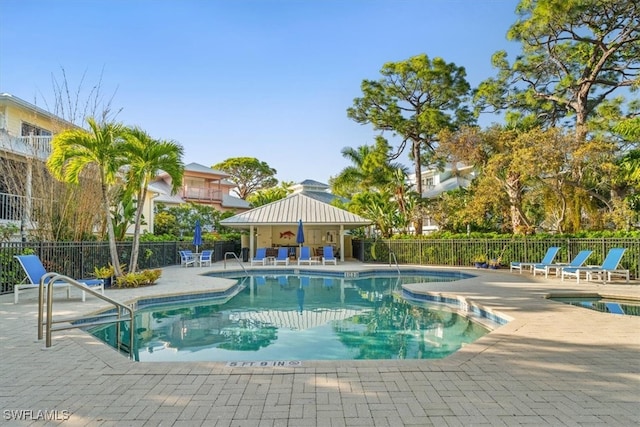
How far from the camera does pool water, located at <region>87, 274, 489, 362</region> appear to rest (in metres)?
6.78

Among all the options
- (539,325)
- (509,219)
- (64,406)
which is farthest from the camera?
(509,219)

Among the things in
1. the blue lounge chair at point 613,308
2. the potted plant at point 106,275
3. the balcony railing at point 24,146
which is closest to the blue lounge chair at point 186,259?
the balcony railing at point 24,146

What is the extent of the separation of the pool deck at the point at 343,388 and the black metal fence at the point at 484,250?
11260 millimetres

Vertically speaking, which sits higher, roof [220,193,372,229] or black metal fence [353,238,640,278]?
roof [220,193,372,229]

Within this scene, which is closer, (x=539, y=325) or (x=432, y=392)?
(x=432, y=392)

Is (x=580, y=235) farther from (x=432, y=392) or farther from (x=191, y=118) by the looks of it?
(x=191, y=118)

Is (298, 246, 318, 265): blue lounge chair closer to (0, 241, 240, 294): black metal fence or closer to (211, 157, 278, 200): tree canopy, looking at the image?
(0, 241, 240, 294): black metal fence

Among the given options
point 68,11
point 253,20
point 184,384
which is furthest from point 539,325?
point 68,11

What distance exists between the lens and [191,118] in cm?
1969

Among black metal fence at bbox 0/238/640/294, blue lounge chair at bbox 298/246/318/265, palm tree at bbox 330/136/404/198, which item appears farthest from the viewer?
palm tree at bbox 330/136/404/198

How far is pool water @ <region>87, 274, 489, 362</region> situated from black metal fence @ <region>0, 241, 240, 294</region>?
418 cm

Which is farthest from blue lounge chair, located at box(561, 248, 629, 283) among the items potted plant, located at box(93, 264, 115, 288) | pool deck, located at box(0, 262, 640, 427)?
potted plant, located at box(93, 264, 115, 288)

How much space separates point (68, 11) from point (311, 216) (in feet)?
52.8

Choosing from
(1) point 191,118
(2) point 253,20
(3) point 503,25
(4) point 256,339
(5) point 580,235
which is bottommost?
(4) point 256,339
